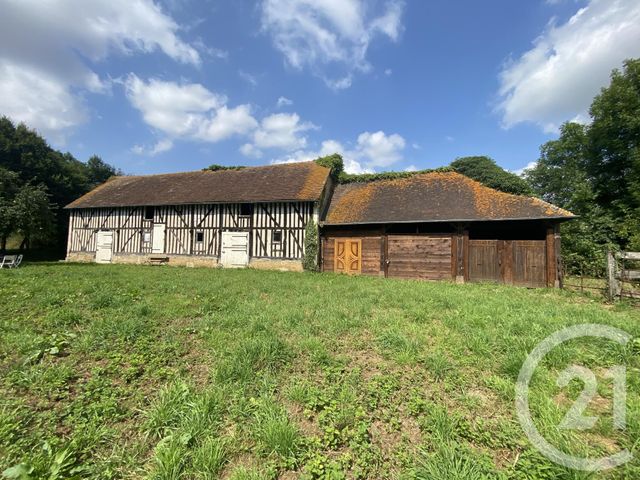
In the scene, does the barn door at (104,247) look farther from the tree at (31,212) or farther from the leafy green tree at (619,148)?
the leafy green tree at (619,148)

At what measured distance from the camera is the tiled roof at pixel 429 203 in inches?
455

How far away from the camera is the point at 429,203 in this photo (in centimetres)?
1355

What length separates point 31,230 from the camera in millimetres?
19328

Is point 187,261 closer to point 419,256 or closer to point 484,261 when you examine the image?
point 419,256

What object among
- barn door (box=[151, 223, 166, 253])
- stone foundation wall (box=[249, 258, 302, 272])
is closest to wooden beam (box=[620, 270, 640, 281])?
stone foundation wall (box=[249, 258, 302, 272])

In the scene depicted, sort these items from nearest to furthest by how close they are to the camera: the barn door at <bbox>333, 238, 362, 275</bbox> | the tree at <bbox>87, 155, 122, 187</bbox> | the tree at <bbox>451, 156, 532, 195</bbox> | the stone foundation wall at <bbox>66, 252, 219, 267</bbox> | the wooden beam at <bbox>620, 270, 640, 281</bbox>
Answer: the wooden beam at <bbox>620, 270, 640, 281</bbox> < the tree at <bbox>451, 156, 532, 195</bbox> < the barn door at <bbox>333, 238, 362, 275</bbox> < the stone foundation wall at <bbox>66, 252, 219, 267</bbox> < the tree at <bbox>87, 155, 122, 187</bbox>

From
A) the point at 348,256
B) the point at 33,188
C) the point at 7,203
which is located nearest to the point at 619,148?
the point at 348,256

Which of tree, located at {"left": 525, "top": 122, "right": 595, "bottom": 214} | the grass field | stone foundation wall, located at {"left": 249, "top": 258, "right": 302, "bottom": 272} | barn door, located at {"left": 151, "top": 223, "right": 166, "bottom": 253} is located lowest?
the grass field

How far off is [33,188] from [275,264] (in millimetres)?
19932

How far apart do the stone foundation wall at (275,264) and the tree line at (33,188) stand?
1555cm

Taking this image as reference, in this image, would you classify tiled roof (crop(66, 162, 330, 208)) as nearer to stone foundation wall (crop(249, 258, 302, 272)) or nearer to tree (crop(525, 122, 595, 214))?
stone foundation wall (crop(249, 258, 302, 272))

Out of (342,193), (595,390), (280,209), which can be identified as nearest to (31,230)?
(280,209)

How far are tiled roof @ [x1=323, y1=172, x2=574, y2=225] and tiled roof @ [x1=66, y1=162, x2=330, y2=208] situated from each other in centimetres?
183

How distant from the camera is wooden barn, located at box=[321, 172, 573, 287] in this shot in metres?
11.1
